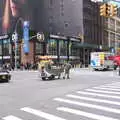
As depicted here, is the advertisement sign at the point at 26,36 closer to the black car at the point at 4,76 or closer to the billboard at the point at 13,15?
the billboard at the point at 13,15

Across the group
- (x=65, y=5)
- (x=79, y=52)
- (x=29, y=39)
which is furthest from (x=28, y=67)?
(x=65, y=5)

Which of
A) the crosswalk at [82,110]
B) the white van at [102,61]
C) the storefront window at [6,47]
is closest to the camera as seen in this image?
the crosswalk at [82,110]

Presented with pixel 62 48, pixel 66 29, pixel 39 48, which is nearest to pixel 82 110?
pixel 39 48

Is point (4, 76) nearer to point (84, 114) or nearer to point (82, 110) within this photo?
point (82, 110)

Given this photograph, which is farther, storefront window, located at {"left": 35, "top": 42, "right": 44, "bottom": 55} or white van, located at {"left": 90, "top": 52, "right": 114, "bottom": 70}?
storefront window, located at {"left": 35, "top": 42, "right": 44, "bottom": 55}

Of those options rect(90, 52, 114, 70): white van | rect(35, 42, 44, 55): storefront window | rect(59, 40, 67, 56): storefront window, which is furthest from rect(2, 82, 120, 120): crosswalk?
rect(59, 40, 67, 56): storefront window

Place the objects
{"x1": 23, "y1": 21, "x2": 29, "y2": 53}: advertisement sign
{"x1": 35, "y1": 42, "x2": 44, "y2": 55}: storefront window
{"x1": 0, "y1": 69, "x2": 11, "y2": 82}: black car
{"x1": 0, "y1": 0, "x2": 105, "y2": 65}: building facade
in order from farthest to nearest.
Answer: {"x1": 0, "y1": 0, "x2": 105, "y2": 65}: building facade → {"x1": 35, "y1": 42, "x2": 44, "y2": 55}: storefront window → {"x1": 23, "y1": 21, "x2": 29, "y2": 53}: advertisement sign → {"x1": 0, "y1": 69, "x2": 11, "y2": 82}: black car

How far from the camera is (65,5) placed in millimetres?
105312

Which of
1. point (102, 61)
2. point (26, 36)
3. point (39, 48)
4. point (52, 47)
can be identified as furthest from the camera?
point (52, 47)

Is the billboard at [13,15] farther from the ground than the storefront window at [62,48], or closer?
farther from the ground

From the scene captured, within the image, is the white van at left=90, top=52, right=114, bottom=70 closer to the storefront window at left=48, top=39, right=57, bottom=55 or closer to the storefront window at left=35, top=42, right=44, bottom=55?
the storefront window at left=35, top=42, right=44, bottom=55

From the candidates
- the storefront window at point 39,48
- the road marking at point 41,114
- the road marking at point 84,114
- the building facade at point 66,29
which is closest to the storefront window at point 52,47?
the building facade at point 66,29

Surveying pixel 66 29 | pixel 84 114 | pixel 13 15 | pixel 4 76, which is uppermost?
pixel 13 15

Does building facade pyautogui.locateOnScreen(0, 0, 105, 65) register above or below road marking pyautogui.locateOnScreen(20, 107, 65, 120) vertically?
above
